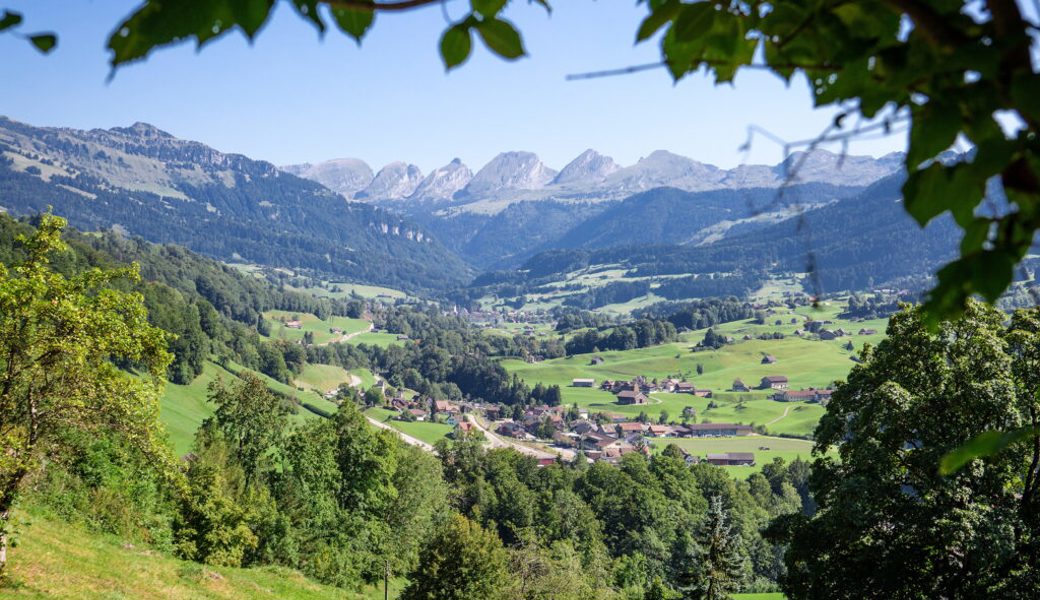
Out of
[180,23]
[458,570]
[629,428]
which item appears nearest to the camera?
[180,23]

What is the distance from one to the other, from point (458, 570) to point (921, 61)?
29.6 metres

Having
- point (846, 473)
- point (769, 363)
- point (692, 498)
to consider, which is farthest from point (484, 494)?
point (769, 363)

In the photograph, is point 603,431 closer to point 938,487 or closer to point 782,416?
point 782,416

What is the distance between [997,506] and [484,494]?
51369mm

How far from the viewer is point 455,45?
1354mm

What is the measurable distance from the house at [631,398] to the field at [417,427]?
38844 mm

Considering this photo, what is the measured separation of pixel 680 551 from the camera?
6053 centimetres

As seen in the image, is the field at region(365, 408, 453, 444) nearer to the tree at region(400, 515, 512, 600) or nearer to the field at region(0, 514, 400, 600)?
the tree at region(400, 515, 512, 600)

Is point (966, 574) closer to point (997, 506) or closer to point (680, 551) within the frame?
point (997, 506)

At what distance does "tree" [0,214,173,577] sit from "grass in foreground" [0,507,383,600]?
43.1 inches

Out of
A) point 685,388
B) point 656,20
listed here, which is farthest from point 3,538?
point 685,388

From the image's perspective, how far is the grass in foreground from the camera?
1272cm

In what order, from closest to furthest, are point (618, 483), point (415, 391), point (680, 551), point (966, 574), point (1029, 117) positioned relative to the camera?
point (1029, 117) < point (966, 574) < point (680, 551) < point (618, 483) < point (415, 391)

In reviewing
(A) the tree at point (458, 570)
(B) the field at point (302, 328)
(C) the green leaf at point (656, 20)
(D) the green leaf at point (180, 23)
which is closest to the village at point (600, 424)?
(B) the field at point (302, 328)
